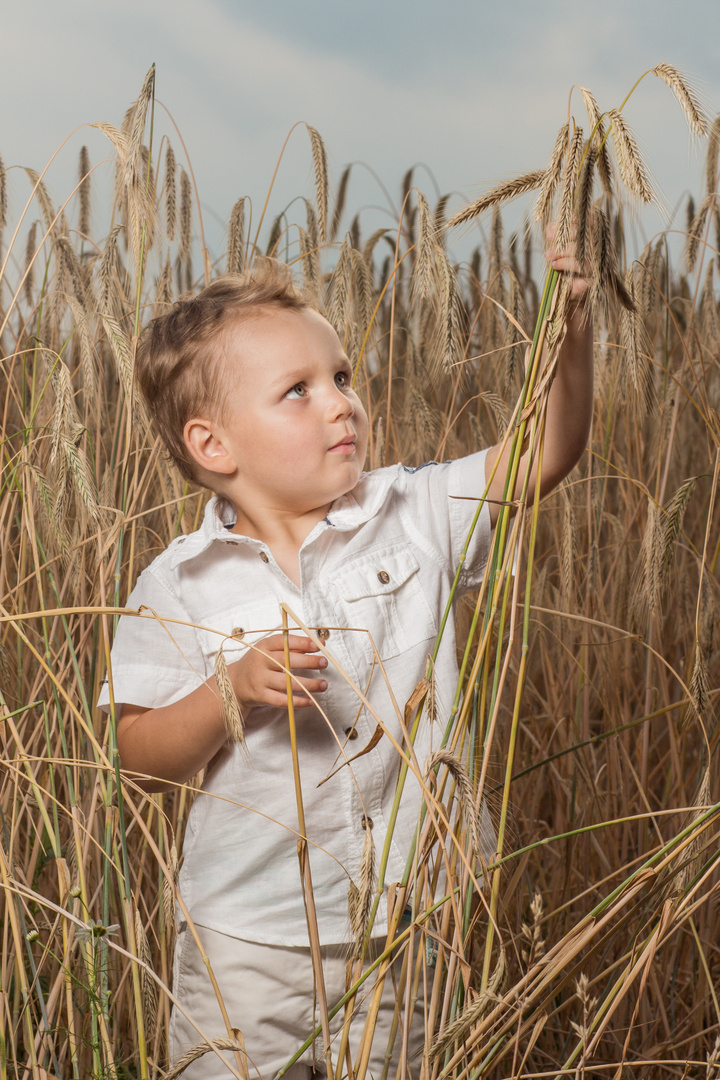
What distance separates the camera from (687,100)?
0.61m

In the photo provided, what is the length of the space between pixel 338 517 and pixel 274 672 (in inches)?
8.8

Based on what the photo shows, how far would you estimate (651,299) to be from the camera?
1.23 metres

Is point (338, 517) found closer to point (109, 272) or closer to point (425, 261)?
point (425, 261)

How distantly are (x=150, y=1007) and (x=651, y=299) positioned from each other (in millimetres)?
1000

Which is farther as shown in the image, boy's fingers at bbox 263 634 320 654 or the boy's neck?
the boy's neck

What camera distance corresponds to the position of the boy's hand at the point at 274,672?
2.26ft

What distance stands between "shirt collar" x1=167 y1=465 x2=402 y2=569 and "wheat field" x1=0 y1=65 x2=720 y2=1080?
2.6 inches

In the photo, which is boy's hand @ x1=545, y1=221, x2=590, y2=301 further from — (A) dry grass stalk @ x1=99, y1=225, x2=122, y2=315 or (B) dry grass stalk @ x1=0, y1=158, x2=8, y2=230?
(B) dry grass stalk @ x1=0, y1=158, x2=8, y2=230

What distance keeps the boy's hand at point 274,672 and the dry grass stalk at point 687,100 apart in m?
0.44

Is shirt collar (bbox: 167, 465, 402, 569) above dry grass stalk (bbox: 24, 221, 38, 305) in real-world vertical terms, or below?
below

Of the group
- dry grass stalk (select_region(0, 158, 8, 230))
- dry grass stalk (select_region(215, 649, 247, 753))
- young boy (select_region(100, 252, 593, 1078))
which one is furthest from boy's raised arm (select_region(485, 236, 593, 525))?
dry grass stalk (select_region(0, 158, 8, 230))

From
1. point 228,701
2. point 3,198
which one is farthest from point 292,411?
point 3,198

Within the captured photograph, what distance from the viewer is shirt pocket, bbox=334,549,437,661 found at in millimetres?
884

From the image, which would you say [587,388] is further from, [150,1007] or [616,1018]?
[616,1018]
